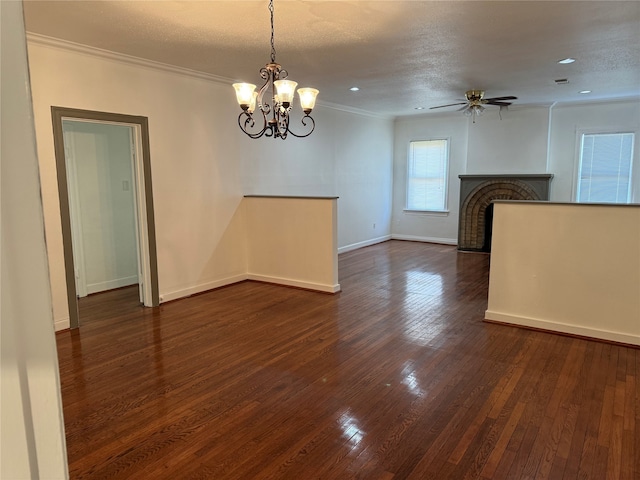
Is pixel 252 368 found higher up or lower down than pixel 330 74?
lower down

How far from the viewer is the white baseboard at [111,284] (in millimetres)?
5465

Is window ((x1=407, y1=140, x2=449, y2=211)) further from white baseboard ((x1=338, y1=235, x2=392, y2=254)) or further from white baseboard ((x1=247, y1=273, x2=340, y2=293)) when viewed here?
white baseboard ((x1=247, y1=273, x2=340, y2=293))

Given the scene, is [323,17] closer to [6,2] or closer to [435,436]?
[435,436]

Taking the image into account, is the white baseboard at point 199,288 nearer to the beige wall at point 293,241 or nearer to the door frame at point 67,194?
the door frame at point 67,194

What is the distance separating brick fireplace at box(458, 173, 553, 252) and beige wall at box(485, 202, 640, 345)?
405 centimetres

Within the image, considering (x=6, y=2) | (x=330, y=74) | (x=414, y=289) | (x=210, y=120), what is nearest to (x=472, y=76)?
(x=330, y=74)

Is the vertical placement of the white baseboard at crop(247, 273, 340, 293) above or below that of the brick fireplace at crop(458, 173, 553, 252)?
below

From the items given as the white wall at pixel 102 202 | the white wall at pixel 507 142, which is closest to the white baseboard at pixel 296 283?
the white wall at pixel 102 202

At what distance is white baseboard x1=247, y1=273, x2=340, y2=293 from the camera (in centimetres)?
536

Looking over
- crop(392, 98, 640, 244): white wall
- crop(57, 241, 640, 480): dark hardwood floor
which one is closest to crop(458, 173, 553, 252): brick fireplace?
crop(392, 98, 640, 244): white wall

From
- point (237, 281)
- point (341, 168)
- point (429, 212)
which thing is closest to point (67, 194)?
point (237, 281)

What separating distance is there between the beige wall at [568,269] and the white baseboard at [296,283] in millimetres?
1830

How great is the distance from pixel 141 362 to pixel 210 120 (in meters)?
3.02

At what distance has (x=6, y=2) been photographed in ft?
1.46
